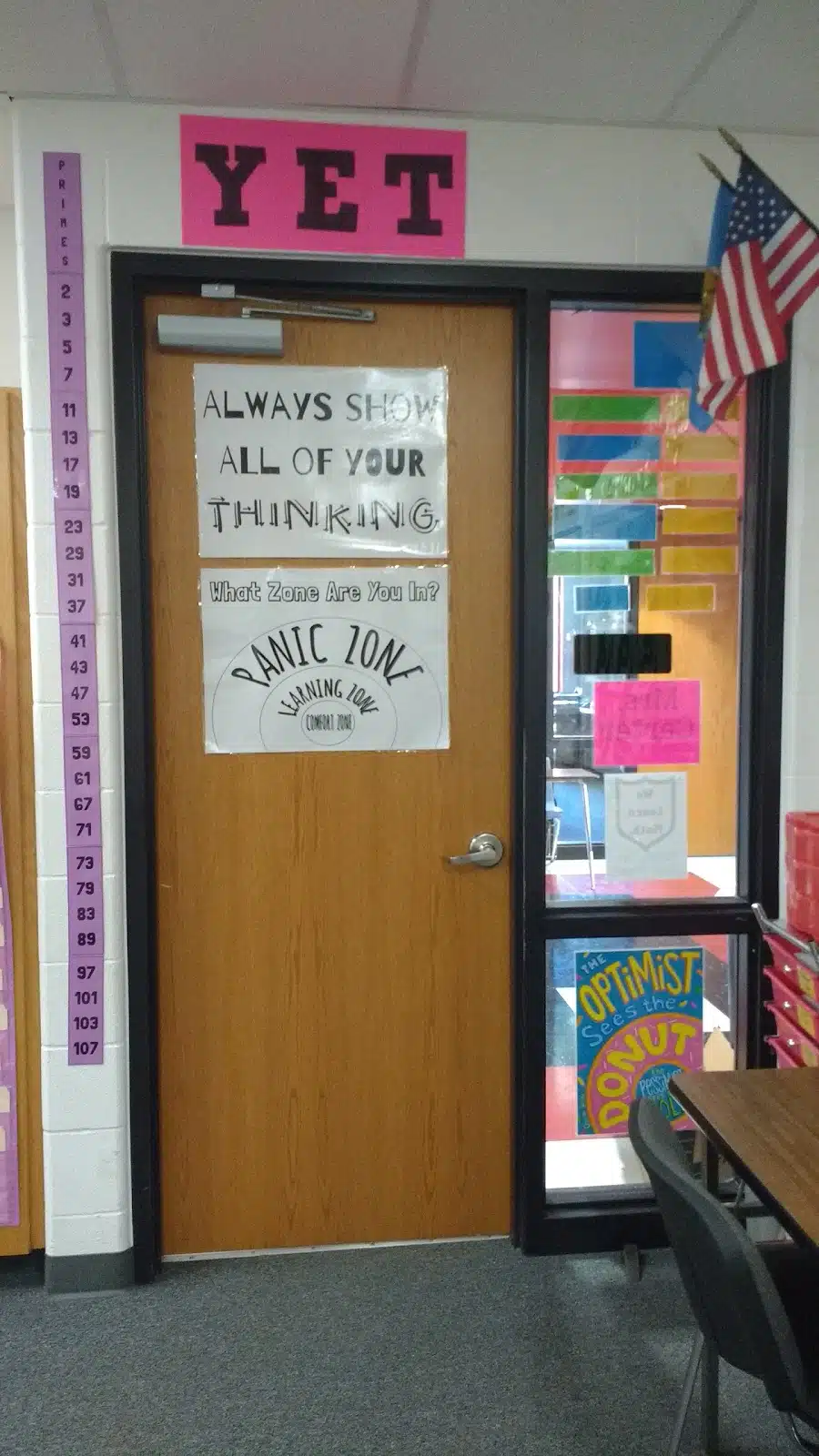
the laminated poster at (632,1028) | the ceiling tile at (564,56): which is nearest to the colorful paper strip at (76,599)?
the ceiling tile at (564,56)

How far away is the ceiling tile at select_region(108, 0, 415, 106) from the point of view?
6.02 ft

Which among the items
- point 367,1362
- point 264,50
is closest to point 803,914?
point 367,1362

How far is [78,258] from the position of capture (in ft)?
7.15

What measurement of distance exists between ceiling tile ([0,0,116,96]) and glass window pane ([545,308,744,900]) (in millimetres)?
1132

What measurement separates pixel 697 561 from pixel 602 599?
0.86 ft

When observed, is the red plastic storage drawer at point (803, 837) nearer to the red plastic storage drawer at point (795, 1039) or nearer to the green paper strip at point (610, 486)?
the red plastic storage drawer at point (795, 1039)

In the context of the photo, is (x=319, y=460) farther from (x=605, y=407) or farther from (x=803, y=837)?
(x=803, y=837)

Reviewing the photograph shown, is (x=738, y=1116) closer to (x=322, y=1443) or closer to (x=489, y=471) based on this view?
(x=322, y=1443)

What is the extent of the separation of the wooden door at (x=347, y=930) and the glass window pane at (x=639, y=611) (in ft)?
0.51

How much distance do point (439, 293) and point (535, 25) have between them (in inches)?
22.5

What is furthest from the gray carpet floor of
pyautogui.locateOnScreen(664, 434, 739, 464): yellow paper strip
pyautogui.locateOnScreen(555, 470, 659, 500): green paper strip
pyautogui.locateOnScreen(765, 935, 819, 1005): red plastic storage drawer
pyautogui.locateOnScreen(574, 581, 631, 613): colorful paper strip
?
pyautogui.locateOnScreen(664, 434, 739, 464): yellow paper strip

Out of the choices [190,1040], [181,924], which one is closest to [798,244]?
[181,924]

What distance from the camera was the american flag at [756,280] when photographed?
6.85 ft

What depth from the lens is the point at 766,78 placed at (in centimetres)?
208
